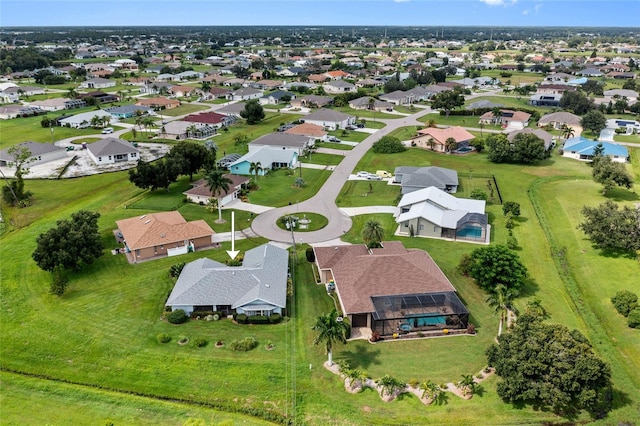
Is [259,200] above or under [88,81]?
under

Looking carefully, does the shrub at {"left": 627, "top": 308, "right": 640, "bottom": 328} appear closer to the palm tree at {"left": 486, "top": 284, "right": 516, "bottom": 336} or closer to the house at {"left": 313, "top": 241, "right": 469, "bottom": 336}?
the palm tree at {"left": 486, "top": 284, "right": 516, "bottom": 336}

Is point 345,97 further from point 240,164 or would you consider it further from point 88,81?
point 88,81

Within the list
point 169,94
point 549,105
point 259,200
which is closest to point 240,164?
point 259,200

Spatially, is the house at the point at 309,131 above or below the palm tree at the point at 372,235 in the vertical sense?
above

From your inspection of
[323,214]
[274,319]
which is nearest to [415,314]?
[274,319]

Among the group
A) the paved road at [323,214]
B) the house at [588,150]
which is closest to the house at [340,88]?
the paved road at [323,214]

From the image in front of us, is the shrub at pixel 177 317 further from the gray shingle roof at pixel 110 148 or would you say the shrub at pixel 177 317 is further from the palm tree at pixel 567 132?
the palm tree at pixel 567 132
